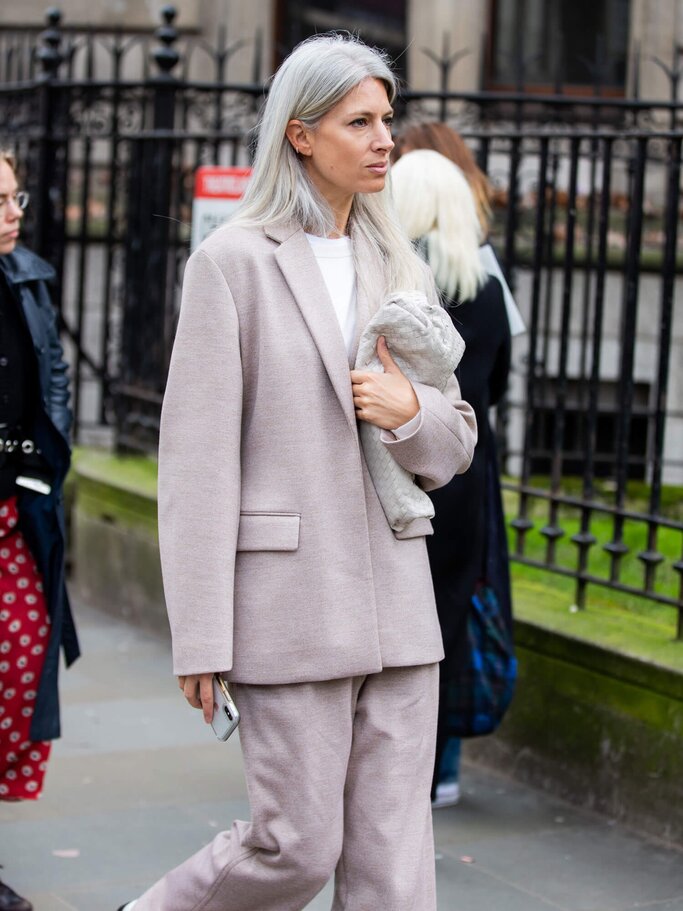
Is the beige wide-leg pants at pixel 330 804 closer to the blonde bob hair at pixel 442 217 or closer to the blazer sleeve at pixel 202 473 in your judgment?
the blazer sleeve at pixel 202 473

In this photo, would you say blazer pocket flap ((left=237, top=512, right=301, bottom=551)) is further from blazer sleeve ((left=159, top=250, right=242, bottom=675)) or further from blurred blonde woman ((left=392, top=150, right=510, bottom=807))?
blurred blonde woman ((left=392, top=150, right=510, bottom=807))

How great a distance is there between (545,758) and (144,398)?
312cm

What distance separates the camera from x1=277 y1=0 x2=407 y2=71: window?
12406mm

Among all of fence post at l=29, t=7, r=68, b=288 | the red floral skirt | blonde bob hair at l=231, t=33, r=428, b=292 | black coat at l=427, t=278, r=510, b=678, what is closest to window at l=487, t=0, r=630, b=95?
fence post at l=29, t=7, r=68, b=288

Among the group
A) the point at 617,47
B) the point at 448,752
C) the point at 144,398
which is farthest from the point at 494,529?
the point at 617,47

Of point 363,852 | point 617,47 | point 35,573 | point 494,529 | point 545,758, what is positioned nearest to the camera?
point 363,852

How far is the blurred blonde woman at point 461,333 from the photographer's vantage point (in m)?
4.43

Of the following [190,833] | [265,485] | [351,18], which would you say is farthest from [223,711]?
[351,18]

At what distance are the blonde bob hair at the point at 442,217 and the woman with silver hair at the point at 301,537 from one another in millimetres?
1277

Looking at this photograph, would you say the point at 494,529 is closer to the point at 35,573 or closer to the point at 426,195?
the point at 426,195

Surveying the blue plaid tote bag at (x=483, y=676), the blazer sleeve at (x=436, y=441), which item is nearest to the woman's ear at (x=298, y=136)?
the blazer sleeve at (x=436, y=441)

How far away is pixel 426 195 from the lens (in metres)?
4.49

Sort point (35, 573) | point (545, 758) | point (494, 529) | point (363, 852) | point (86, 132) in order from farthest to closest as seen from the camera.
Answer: point (86, 132)
point (545, 758)
point (494, 529)
point (35, 573)
point (363, 852)

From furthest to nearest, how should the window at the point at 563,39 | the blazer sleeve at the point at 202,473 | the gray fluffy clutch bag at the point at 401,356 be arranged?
the window at the point at 563,39
the gray fluffy clutch bag at the point at 401,356
the blazer sleeve at the point at 202,473
